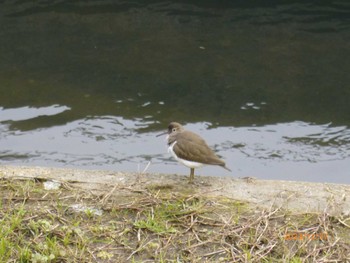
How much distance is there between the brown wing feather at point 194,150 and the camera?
5.18m

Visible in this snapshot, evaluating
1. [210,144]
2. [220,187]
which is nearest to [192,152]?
[220,187]

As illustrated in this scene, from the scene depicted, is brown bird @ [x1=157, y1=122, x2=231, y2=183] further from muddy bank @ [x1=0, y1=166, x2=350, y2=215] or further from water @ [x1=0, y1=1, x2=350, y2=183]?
water @ [x1=0, y1=1, x2=350, y2=183]

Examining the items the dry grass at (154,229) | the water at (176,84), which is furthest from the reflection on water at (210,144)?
the dry grass at (154,229)

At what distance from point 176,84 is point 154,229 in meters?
3.72

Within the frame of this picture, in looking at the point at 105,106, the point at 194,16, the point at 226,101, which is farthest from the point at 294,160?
the point at 194,16

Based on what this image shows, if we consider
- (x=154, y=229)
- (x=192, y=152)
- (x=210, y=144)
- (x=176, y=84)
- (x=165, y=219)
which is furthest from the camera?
(x=176, y=84)

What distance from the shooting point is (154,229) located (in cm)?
441

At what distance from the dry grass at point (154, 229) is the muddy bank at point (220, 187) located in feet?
0.31

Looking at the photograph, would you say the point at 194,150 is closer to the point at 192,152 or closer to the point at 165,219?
the point at 192,152

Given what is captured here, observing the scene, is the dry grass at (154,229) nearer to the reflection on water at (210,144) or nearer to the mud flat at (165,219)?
the mud flat at (165,219)

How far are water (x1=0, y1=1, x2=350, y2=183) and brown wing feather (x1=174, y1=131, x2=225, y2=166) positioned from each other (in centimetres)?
152

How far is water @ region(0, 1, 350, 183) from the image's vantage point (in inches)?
275

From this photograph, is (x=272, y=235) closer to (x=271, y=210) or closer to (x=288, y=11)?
(x=271, y=210)

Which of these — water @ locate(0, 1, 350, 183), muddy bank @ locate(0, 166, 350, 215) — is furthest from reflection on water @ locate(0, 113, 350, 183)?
muddy bank @ locate(0, 166, 350, 215)
